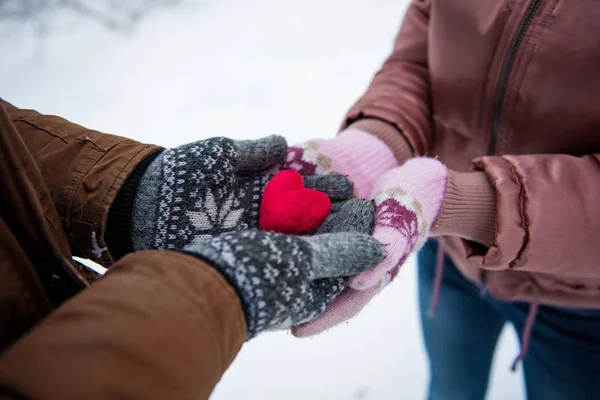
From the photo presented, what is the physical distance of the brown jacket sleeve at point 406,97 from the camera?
2.58 ft

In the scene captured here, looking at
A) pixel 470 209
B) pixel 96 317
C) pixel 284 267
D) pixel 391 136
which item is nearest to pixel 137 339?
pixel 96 317

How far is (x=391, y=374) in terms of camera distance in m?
1.25

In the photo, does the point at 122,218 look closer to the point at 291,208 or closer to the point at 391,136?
the point at 291,208

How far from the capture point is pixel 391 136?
30.6 inches

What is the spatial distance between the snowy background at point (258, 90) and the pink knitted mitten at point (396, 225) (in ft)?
2.48

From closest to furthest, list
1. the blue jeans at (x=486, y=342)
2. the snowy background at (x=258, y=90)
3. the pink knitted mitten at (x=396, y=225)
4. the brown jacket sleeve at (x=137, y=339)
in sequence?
the brown jacket sleeve at (x=137, y=339)
the pink knitted mitten at (x=396, y=225)
the blue jeans at (x=486, y=342)
the snowy background at (x=258, y=90)

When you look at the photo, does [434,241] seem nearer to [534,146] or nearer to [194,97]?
[534,146]

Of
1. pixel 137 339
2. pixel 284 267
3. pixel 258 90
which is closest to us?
pixel 137 339

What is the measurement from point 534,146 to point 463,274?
36 cm

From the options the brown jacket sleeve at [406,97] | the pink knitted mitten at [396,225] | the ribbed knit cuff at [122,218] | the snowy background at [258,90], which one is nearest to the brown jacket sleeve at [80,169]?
the ribbed knit cuff at [122,218]

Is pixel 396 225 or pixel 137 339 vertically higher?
pixel 137 339

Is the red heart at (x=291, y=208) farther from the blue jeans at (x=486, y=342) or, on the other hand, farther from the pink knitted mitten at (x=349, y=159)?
the blue jeans at (x=486, y=342)

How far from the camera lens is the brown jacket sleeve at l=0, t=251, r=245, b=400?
28cm

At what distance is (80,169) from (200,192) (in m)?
0.17
